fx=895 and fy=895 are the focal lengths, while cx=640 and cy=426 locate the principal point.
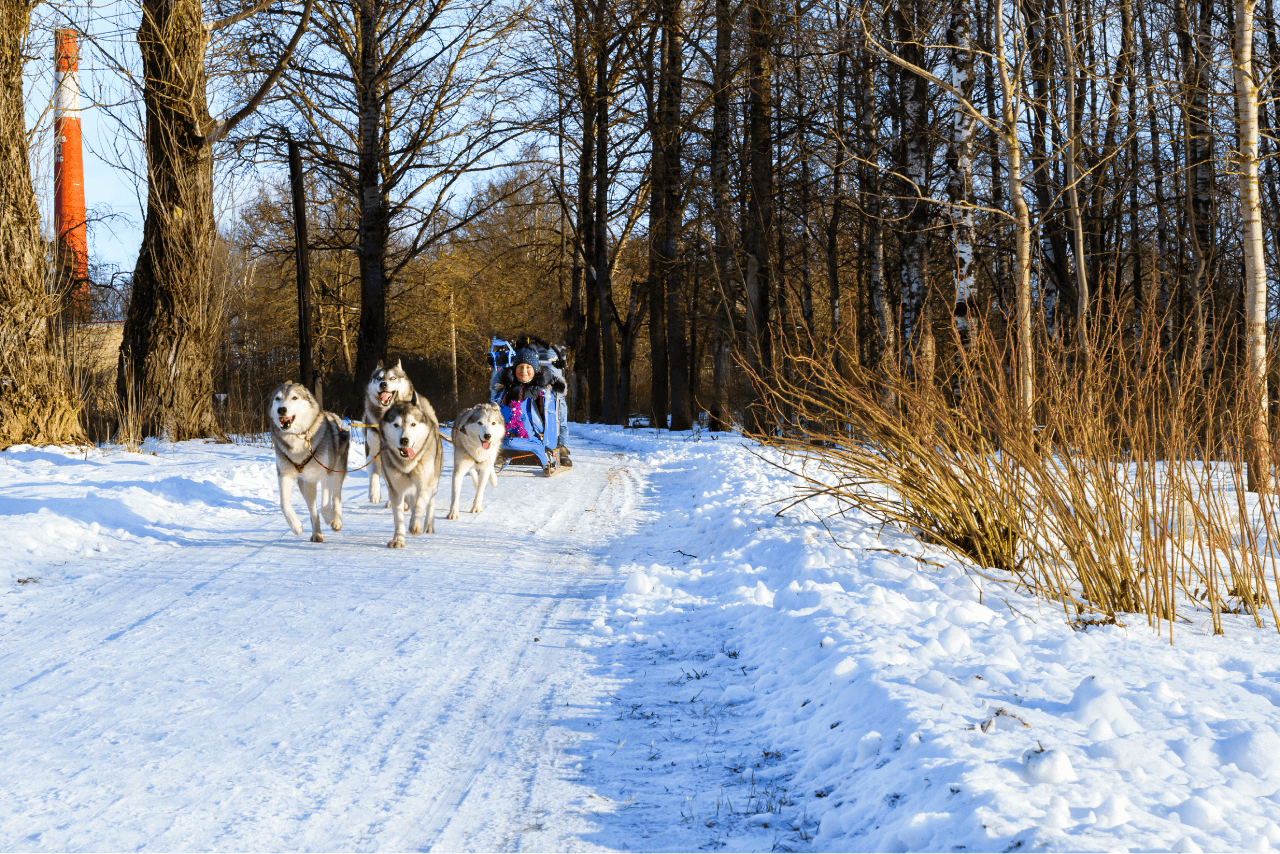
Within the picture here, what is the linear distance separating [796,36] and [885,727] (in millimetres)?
14301

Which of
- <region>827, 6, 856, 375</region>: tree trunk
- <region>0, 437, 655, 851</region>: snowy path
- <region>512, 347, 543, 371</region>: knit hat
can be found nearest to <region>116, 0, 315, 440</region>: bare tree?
<region>512, 347, 543, 371</region>: knit hat

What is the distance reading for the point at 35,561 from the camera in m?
6.27

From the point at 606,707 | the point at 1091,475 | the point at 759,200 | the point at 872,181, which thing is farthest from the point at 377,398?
the point at 872,181

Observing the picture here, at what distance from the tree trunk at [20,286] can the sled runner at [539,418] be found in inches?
211

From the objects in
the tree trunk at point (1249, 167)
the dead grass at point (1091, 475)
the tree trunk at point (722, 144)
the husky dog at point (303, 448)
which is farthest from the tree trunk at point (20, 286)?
→ the tree trunk at point (1249, 167)

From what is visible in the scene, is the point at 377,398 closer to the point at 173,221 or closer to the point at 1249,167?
the point at 173,221

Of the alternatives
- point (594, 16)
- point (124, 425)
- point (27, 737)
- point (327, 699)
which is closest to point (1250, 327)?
point (327, 699)

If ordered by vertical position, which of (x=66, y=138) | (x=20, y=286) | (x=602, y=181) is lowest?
(x=20, y=286)

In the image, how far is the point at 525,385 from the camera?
40.5ft

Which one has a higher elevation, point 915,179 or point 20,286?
point 915,179

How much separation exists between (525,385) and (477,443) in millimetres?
3470

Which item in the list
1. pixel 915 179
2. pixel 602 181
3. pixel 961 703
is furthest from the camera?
pixel 602 181

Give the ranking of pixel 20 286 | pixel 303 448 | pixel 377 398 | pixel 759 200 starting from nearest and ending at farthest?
pixel 303 448 → pixel 377 398 → pixel 20 286 → pixel 759 200

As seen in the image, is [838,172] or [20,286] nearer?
[20,286]
